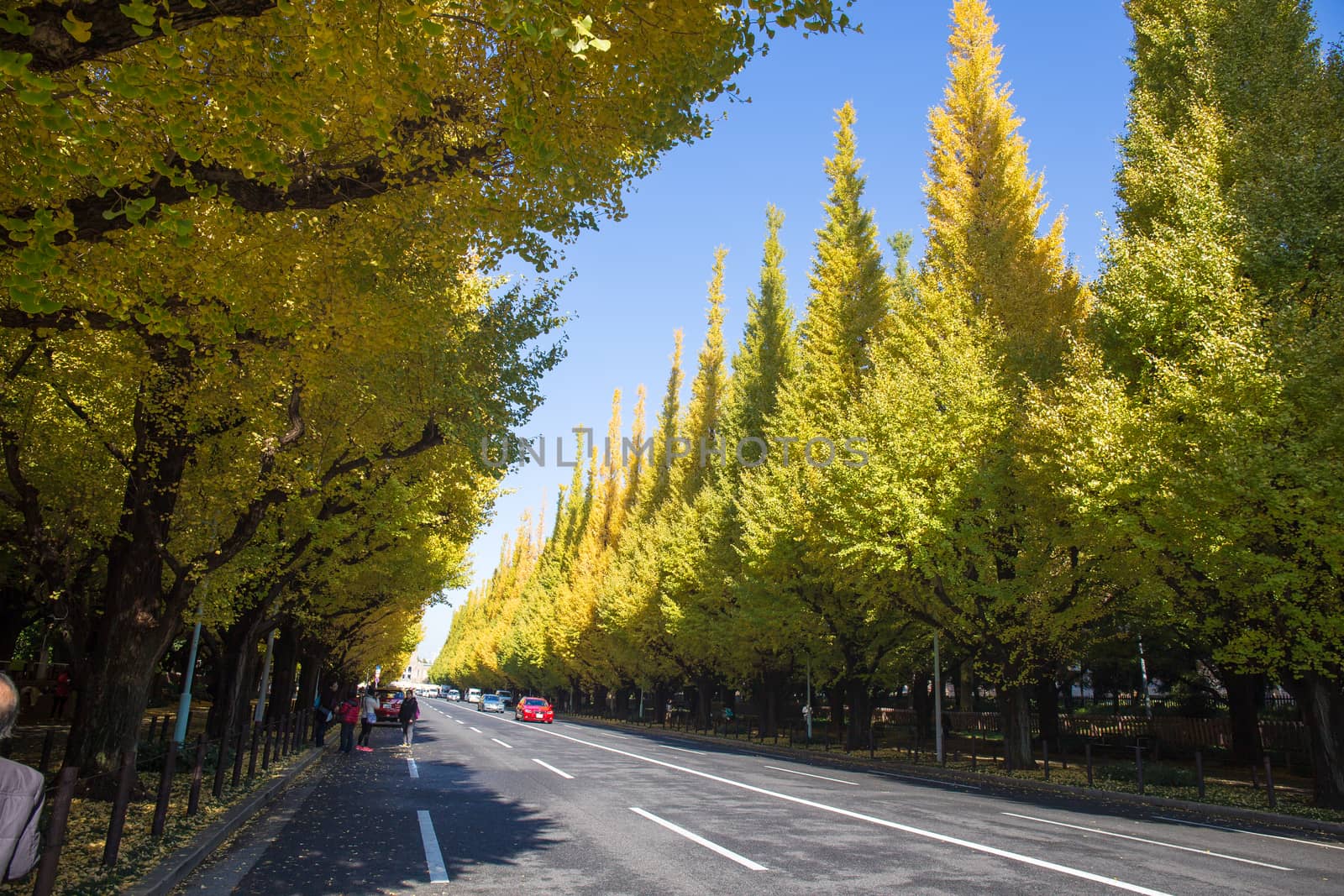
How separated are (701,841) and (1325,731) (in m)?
12.4

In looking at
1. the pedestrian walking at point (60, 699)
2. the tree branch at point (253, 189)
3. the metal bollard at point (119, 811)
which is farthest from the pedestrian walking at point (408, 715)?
the tree branch at point (253, 189)

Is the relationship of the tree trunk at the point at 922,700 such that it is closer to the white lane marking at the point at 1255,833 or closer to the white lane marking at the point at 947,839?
the white lane marking at the point at 947,839

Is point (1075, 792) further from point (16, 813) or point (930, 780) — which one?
point (16, 813)

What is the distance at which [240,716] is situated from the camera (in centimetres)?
1822

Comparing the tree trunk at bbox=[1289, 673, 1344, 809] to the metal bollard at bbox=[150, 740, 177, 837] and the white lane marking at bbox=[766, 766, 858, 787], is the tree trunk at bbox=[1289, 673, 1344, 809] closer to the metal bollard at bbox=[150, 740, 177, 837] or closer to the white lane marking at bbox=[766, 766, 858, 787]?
the white lane marking at bbox=[766, 766, 858, 787]

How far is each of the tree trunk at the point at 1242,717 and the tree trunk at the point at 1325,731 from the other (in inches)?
281

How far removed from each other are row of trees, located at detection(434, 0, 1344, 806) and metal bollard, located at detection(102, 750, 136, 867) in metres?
15.0

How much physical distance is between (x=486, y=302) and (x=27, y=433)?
8342 millimetres

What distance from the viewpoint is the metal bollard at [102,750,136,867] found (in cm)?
671

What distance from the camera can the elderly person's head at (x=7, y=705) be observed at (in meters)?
3.01

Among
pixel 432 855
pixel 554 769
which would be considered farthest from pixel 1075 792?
pixel 432 855

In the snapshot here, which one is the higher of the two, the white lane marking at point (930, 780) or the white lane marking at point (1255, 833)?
Result: the white lane marking at point (1255, 833)

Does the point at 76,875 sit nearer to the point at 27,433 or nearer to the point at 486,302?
the point at 27,433

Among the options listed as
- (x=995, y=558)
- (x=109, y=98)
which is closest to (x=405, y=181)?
(x=109, y=98)
